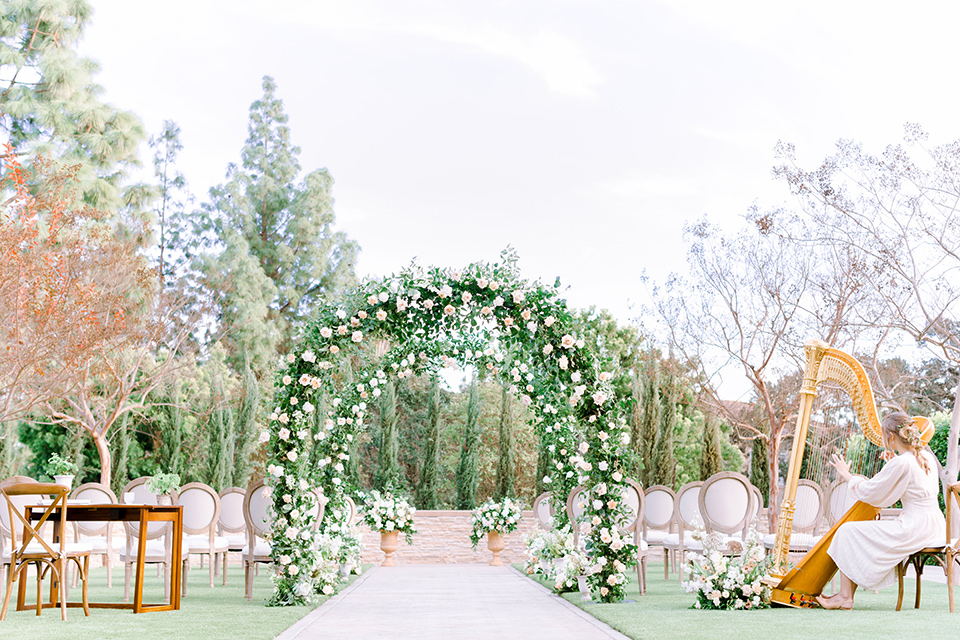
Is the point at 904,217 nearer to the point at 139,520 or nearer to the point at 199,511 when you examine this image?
the point at 199,511

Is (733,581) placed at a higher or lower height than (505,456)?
lower

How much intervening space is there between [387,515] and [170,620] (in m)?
8.16

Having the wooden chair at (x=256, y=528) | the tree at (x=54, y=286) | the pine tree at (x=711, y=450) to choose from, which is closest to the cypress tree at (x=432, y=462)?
the pine tree at (x=711, y=450)

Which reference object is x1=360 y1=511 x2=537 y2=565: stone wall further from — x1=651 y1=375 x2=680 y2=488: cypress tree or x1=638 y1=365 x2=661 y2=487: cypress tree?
x1=651 y1=375 x2=680 y2=488: cypress tree

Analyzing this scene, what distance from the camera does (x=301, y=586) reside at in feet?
24.2

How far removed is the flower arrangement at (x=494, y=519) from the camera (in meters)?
14.9

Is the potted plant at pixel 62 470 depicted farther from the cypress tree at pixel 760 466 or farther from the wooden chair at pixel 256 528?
the cypress tree at pixel 760 466

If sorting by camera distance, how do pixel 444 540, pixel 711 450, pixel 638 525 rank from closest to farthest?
pixel 638 525 → pixel 444 540 → pixel 711 450

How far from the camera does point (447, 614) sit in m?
6.88

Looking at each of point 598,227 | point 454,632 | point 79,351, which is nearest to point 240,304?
point 598,227

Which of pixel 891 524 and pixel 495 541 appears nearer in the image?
pixel 891 524

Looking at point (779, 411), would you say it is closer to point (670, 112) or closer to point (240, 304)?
point (670, 112)

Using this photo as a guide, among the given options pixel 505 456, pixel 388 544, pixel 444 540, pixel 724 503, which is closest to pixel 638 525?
pixel 724 503

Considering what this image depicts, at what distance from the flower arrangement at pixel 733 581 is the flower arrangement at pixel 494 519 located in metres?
8.20
